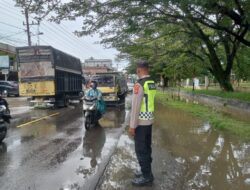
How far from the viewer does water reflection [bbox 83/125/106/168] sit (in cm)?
924

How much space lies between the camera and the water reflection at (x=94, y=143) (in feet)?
30.3

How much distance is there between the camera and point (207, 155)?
367 inches

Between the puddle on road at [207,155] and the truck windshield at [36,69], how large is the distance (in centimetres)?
1065

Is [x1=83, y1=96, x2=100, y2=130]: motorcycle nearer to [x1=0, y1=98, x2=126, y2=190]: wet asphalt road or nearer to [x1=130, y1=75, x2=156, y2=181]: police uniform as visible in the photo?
[x1=0, y1=98, x2=126, y2=190]: wet asphalt road

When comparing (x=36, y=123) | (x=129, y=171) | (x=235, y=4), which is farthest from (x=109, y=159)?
(x=235, y=4)

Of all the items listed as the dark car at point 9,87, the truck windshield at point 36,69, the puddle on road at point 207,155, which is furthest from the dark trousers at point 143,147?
the dark car at point 9,87

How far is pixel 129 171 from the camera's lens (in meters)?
7.65

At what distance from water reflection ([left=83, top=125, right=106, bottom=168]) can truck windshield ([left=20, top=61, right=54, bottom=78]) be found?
979cm

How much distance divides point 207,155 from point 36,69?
16.3m

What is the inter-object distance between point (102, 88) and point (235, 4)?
11.7 metres

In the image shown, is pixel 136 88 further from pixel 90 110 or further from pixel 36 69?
pixel 36 69

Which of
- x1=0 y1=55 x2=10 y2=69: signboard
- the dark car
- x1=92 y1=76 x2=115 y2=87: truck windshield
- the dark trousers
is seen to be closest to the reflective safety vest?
the dark trousers

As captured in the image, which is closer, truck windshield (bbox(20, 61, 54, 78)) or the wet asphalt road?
the wet asphalt road

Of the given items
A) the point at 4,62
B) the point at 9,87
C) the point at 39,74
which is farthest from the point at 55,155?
the point at 4,62
